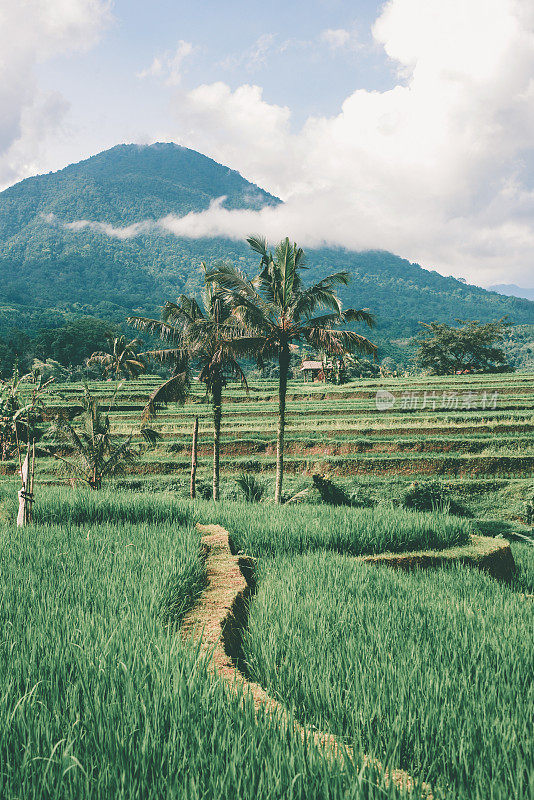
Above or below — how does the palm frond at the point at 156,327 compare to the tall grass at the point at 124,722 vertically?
above

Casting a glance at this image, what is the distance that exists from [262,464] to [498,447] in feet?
31.1

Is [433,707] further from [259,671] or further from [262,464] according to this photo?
[262,464]

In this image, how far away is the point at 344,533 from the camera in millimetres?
6332

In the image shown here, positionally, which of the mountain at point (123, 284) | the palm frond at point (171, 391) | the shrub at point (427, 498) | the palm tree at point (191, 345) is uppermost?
the mountain at point (123, 284)

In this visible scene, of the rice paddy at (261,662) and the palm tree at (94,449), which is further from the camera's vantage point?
the palm tree at (94,449)

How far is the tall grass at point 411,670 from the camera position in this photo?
177cm

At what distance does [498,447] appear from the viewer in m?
19.0

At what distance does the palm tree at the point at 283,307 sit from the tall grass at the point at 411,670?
29.0 feet

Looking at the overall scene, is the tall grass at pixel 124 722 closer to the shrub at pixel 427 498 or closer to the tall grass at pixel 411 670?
the tall grass at pixel 411 670

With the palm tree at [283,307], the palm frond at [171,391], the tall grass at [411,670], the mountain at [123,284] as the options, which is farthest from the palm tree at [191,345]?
the mountain at [123,284]

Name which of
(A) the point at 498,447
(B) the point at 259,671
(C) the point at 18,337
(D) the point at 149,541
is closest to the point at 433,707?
(B) the point at 259,671

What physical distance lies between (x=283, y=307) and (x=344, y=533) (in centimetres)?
789

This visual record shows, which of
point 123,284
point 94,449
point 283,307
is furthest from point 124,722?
point 123,284

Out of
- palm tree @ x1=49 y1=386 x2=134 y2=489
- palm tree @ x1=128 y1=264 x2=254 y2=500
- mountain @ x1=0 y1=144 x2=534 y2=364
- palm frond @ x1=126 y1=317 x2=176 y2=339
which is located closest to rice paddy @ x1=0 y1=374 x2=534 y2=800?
palm tree @ x1=49 y1=386 x2=134 y2=489
